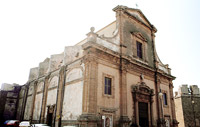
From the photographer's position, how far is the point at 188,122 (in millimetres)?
27797

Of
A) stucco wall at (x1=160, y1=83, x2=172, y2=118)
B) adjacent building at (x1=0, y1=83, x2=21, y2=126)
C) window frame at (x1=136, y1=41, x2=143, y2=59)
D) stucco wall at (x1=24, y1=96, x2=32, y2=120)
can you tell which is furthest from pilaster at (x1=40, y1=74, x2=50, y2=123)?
stucco wall at (x1=160, y1=83, x2=172, y2=118)

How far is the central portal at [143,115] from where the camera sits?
566 inches

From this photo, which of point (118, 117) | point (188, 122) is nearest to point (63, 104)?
point (118, 117)

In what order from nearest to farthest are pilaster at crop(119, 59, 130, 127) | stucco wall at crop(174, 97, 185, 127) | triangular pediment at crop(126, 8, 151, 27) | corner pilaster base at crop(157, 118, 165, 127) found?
pilaster at crop(119, 59, 130, 127) → corner pilaster base at crop(157, 118, 165, 127) → triangular pediment at crop(126, 8, 151, 27) → stucco wall at crop(174, 97, 185, 127)

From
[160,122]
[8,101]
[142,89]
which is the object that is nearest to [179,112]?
[160,122]

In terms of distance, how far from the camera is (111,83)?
12664 millimetres

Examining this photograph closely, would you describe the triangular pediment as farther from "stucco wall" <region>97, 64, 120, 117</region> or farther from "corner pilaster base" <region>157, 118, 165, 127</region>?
"corner pilaster base" <region>157, 118, 165, 127</region>

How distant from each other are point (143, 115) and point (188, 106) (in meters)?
18.6

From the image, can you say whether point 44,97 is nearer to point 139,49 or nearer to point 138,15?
point 139,49

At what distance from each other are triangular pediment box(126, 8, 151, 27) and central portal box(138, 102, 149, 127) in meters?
9.04

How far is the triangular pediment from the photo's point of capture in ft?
56.3

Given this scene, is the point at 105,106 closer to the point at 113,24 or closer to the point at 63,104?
the point at 63,104

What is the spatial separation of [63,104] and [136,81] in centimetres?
672

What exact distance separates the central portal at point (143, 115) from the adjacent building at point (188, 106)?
55.3 feet
